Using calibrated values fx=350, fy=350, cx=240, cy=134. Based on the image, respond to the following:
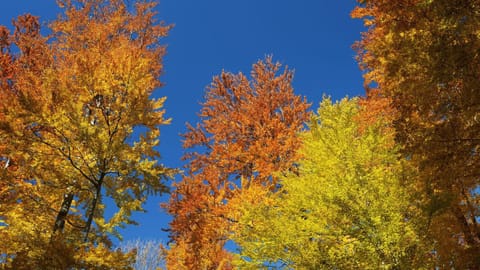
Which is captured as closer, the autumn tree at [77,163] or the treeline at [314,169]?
the treeline at [314,169]

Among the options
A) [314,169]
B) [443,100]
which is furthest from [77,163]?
[443,100]

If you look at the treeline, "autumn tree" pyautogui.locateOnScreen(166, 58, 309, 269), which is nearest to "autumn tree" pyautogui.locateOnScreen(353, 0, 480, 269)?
the treeline

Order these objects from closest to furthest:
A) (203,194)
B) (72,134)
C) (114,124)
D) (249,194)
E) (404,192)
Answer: (404,192) → (72,134) → (114,124) → (249,194) → (203,194)

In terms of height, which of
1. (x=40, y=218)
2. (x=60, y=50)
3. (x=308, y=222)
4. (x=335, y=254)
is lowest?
(x=335, y=254)

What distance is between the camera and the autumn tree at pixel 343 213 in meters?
5.22

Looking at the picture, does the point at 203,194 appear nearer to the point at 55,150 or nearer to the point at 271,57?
the point at 55,150

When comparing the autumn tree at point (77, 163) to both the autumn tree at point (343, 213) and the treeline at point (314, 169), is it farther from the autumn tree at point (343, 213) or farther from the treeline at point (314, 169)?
the autumn tree at point (343, 213)

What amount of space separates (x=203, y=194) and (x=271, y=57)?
582 centimetres

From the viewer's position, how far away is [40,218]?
7.10 metres

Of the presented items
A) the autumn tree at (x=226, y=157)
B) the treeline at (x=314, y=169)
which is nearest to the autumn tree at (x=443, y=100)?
the treeline at (x=314, y=169)

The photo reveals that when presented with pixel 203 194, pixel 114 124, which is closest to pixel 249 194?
pixel 203 194

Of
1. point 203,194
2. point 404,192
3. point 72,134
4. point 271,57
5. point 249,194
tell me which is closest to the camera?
point 404,192

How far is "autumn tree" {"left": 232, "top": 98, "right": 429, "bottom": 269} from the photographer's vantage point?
522 centimetres

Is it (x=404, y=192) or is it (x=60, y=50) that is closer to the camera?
(x=404, y=192)
